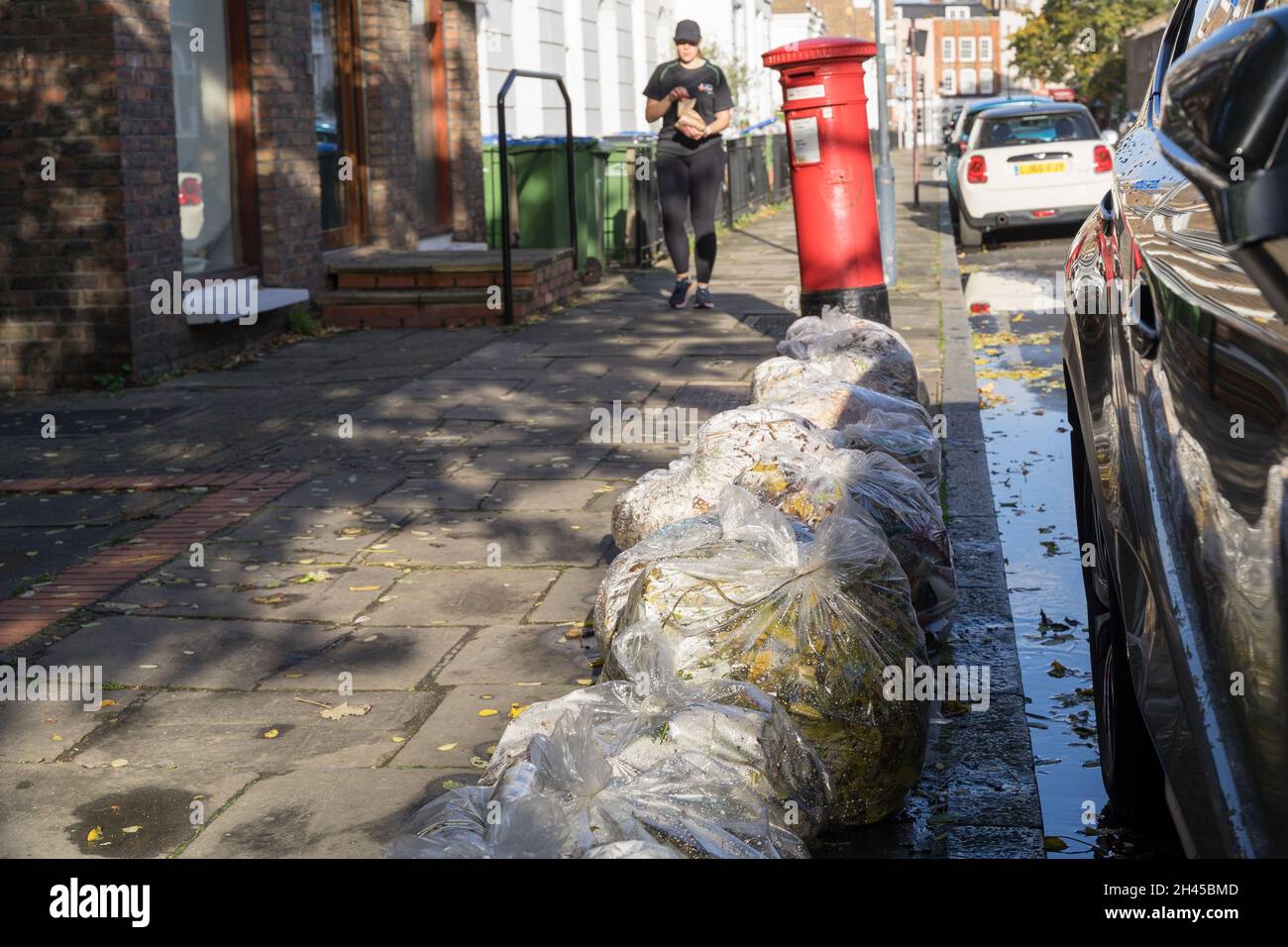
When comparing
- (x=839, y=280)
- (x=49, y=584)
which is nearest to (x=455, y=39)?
(x=839, y=280)

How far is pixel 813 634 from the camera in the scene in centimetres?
351

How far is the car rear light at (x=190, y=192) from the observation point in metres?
11.1

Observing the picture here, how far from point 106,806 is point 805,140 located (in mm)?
7117

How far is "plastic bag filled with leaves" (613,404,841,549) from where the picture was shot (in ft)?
15.8

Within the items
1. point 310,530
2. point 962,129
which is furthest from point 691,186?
point 962,129

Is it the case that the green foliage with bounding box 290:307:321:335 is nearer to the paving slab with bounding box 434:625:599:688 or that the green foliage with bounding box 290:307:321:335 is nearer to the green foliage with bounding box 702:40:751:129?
the paving slab with bounding box 434:625:599:688

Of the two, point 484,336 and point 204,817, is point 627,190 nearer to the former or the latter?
point 484,336

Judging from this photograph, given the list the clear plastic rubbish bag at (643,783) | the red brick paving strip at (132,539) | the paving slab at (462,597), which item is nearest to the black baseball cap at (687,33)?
the red brick paving strip at (132,539)

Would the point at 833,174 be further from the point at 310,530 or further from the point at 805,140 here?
the point at 310,530

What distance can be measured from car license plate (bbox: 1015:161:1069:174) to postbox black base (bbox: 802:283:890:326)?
404 inches

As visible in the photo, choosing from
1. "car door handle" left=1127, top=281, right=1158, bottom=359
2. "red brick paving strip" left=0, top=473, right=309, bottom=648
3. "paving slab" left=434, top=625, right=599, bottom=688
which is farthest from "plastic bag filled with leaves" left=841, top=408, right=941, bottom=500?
"red brick paving strip" left=0, top=473, right=309, bottom=648

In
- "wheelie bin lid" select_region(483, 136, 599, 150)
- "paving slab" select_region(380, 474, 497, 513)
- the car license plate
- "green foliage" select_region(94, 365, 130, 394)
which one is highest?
"wheelie bin lid" select_region(483, 136, 599, 150)

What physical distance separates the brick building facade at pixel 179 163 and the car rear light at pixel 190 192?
2 cm
